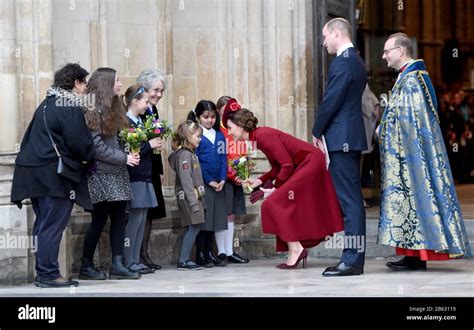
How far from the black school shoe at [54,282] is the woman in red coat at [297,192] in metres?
1.90

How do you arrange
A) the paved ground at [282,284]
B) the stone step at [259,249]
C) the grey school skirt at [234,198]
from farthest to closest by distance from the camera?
the stone step at [259,249] < the grey school skirt at [234,198] < the paved ground at [282,284]

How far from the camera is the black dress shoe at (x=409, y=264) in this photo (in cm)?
1106

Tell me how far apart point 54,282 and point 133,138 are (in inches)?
55.0

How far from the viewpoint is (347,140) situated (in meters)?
10.6

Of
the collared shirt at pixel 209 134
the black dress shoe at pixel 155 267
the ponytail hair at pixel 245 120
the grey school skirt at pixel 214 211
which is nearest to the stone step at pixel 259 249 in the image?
the grey school skirt at pixel 214 211

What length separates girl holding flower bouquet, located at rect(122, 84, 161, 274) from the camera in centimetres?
1121

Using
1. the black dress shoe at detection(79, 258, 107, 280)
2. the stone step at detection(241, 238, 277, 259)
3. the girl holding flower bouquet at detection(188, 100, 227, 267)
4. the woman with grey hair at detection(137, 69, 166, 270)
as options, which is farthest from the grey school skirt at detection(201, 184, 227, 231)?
the black dress shoe at detection(79, 258, 107, 280)

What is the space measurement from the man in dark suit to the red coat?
0.46 metres

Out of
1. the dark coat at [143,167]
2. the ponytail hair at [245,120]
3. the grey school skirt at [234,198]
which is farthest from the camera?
the grey school skirt at [234,198]

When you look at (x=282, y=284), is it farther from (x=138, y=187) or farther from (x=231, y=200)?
(x=231, y=200)

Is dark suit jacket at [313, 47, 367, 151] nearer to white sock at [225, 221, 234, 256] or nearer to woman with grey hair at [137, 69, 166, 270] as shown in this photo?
woman with grey hair at [137, 69, 166, 270]

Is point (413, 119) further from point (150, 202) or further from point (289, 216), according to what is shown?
point (150, 202)

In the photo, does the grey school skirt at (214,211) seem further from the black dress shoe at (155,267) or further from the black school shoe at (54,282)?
the black school shoe at (54,282)

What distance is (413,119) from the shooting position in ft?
35.1
